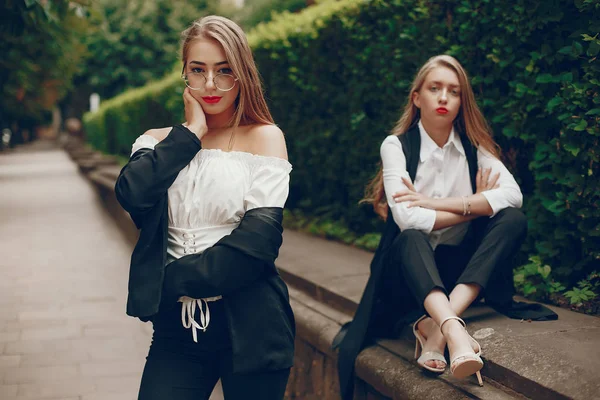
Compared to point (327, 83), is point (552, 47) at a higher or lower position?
higher

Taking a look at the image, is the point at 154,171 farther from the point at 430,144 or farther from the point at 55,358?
the point at 55,358

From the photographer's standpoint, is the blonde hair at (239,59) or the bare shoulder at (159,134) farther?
the bare shoulder at (159,134)

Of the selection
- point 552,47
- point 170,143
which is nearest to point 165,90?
point 552,47

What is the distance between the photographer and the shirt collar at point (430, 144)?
3.71 metres

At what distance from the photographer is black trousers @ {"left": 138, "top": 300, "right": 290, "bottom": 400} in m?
2.32

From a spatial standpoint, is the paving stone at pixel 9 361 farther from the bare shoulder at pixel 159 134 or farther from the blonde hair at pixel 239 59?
the blonde hair at pixel 239 59

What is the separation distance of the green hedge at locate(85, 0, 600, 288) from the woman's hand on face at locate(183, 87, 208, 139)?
22.7 inches

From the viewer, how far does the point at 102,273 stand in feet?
27.6

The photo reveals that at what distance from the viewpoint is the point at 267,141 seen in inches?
96.0

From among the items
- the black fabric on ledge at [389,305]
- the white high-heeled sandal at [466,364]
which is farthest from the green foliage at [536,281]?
the white high-heeled sandal at [466,364]

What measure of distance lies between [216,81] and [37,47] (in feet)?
48.6

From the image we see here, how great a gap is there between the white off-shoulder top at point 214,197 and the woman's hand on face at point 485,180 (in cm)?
156

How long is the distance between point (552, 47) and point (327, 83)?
10.8ft

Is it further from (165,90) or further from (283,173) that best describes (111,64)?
(283,173)
